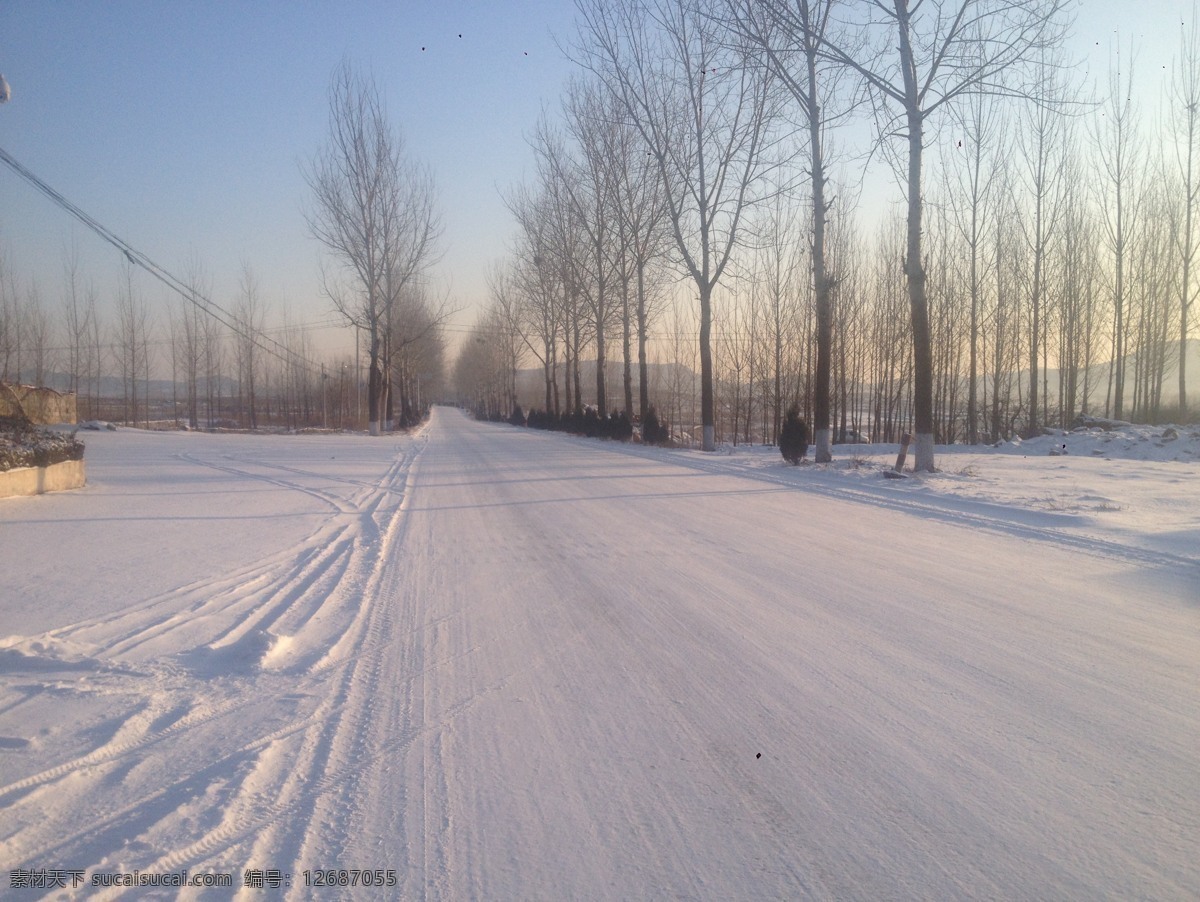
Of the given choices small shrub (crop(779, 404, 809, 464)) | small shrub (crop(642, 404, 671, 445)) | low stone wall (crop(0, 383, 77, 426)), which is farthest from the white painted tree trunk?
low stone wall (crop(0, 383, 77, 426))

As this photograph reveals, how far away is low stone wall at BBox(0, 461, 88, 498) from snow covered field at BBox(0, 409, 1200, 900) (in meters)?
2.49

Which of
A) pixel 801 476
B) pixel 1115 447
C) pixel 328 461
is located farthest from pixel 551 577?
pixel 1115 447

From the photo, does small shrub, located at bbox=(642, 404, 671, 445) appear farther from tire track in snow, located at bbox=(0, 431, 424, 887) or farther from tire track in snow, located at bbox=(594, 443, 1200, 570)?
tire track in snow, located at bbox=(0, 431, 424, 887)

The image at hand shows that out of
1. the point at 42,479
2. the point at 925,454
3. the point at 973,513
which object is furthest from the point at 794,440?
the point at 42,479

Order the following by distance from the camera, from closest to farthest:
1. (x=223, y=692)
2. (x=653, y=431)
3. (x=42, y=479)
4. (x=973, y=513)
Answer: (x=223, y=692)
(x=973, y=513)
(x=42, y=479)
(x=653, y=431)

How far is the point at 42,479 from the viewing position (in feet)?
34.2

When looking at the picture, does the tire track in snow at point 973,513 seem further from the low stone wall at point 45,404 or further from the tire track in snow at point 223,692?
the low stone wall at point 45,404

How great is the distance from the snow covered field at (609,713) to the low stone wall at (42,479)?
2.49m

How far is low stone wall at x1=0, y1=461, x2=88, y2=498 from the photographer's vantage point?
385 inches

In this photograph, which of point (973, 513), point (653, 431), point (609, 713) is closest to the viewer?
point (609, 713)

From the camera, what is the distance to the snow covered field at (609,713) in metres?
2.41

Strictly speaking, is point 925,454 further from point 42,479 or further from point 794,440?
point 42,479

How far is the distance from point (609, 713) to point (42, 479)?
10.5 m

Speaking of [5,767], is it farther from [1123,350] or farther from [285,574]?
[1123,350]
